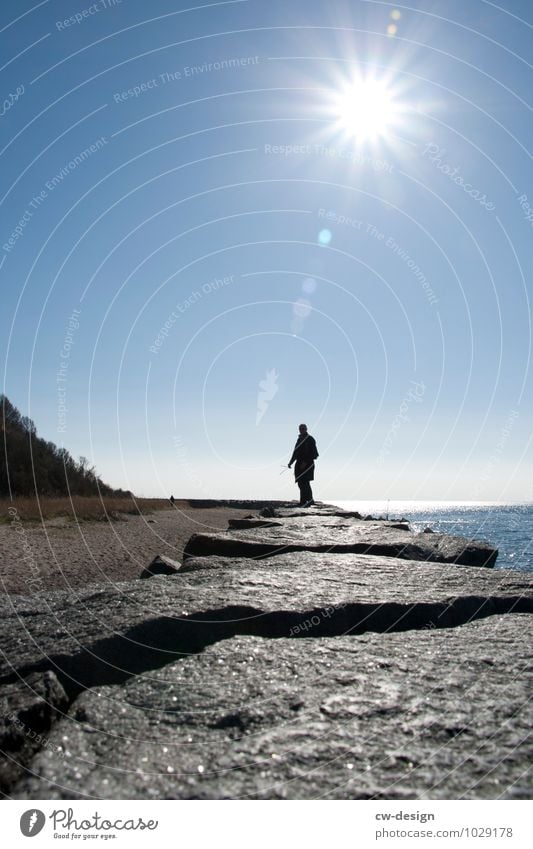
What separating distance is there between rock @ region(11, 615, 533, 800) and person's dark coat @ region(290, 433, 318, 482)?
13696 mm

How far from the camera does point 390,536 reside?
698 centimetres

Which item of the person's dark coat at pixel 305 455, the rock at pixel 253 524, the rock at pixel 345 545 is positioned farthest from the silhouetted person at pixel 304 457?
the rock at pixel 345 545

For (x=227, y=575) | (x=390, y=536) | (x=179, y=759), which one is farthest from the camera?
(x=390, y=536)

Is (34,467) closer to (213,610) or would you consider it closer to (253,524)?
(253,524)

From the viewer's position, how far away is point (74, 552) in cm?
1161

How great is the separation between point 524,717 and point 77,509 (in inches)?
769

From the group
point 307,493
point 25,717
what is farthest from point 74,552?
point 25,717

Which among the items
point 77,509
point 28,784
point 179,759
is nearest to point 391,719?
point 179,759

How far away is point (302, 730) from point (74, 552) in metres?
10.6

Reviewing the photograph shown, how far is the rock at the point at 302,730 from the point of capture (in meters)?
1.66

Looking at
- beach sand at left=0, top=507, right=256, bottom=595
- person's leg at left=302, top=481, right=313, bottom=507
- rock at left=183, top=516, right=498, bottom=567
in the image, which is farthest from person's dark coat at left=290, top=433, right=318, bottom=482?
rock at left=183, top=516, right=498, bottom=567

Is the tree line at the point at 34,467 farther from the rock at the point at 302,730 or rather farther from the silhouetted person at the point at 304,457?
the rock at the point at 302,730
